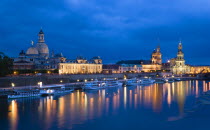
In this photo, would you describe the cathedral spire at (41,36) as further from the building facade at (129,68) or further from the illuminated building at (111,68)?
the building facade at (129,68)

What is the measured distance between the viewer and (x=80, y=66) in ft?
311

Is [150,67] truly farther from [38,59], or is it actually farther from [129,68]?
[38,59]

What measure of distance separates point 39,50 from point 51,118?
2794 inches

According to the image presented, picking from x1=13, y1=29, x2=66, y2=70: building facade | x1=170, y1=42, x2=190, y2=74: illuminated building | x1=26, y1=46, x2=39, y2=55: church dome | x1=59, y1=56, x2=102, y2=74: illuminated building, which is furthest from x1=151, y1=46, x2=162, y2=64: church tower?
x1=26, y1=46, x2=39, y2=55: church dome

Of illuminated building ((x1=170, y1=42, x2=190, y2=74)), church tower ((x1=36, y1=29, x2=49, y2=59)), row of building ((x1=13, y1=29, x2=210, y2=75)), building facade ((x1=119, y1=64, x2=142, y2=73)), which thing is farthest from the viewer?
illuminated building ((x1=170, y1=42, x2=190, y2=74))

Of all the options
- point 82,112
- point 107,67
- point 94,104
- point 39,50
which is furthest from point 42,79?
point 107,67

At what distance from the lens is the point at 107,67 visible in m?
112

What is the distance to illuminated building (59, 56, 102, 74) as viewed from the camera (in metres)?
88.3

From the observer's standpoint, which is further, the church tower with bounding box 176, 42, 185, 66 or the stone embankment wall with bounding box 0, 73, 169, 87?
the church tower with bounding box 176, 42, 185, 66

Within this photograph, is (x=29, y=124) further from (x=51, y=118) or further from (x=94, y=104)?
(x=94, y=104)

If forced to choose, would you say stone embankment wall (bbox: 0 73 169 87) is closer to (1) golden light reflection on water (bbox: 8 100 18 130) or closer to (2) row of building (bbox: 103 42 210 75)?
(1) golden light reflection on water (bbox: 8 100 18 130)

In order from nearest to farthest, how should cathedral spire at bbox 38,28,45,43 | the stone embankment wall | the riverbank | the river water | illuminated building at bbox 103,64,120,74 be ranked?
1. the river water
2. the riverbank
3. the stone embankment wall
4. cathedral spire at bbox 38,28,45,43
5. illuminated building at bbox 103,64,120,74

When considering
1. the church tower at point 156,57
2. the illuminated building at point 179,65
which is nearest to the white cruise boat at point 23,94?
the illuminated building at point 179,65

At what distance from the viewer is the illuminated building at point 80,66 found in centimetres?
8827
